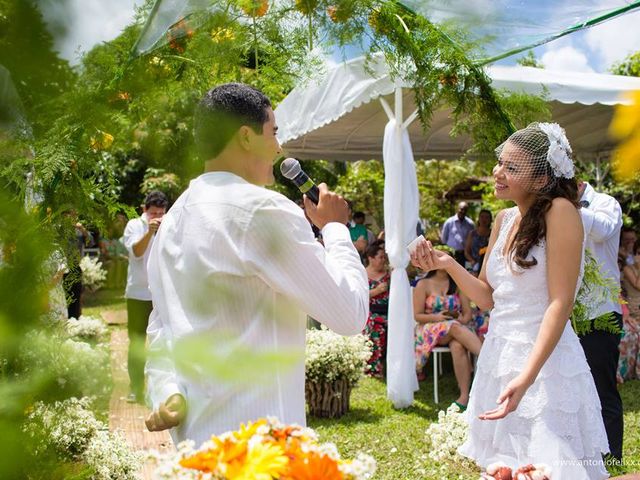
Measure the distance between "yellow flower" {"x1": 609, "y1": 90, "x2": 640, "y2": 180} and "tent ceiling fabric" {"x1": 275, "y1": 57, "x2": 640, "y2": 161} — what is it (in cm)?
319

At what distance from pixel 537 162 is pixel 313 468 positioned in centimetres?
192

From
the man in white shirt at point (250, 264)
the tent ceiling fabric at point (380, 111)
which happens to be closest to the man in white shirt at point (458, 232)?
the tent ceiling fabric at point (380, 111)

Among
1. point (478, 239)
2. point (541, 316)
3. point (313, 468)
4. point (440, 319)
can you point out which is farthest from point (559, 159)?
point (478, 239)

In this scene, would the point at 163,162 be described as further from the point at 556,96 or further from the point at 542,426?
the point at 556,96

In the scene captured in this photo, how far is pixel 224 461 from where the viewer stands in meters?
0.99

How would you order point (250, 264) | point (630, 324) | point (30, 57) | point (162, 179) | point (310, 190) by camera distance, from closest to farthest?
1. point (30, 57)
2. point (162, 179)
3. point (250, 264)
4. point (310, 190)
5. point (630, 324)

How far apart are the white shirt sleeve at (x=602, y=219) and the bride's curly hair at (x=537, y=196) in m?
1.18

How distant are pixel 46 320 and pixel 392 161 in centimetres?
560

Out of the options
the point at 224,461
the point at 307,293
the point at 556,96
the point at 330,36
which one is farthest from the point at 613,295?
the point at 556,96

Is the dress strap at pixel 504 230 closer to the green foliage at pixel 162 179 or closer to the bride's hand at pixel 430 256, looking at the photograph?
the bride's hand at pixel 430 256

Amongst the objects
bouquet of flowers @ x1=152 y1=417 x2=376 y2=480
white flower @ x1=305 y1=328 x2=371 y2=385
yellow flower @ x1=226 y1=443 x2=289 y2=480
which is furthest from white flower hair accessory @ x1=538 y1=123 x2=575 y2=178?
white flower @ x1=305 y1=328 x2=371 y2=385

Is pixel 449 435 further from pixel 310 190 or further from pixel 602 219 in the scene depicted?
pixel 310 190

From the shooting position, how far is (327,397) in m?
5.95

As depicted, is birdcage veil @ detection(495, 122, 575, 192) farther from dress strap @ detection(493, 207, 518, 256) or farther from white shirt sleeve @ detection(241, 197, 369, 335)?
white shirt sleeve @ detection(241, 197, 369, 335)
